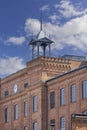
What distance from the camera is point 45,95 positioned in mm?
69812

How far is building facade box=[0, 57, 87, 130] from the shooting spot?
209ft

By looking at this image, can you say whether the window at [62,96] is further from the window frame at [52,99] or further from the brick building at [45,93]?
the window frame at [52,99]

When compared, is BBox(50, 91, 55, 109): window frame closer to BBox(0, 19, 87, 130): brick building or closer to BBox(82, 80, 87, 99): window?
BBox(0, 19, 87, 130): brick building

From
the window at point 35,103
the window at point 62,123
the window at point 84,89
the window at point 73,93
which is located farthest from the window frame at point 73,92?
the window at point 35,103

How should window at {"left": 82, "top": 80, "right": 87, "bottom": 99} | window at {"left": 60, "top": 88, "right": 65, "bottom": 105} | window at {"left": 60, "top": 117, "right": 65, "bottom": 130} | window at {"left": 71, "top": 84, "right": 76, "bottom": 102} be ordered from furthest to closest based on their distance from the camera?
window at {"left": 60, "top": 88, "right": 65, "bottom": 105}, window at {"left": 60, "top": 117, "right": 65, "bottom": 130}, window at {"left": 71, "top": 84, "right": 76, "bottom": 102}, window at {"left": 82, "top": 80, "right": 87, "bottom": 99}

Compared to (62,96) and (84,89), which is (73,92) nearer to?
(84,89)

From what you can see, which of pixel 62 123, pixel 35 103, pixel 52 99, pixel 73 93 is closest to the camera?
pixel 73 93

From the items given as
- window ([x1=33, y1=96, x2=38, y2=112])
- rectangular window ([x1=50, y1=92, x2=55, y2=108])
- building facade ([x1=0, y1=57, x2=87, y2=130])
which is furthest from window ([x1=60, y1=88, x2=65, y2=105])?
window ([x1=33, y1=96, x2=38, y2=112])

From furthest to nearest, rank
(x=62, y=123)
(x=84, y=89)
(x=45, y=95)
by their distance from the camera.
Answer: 1. (x=45, y=95)
2. (x=62, y=123)
3. (x=84, y=89)

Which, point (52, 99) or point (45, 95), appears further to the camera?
point (45, 95)

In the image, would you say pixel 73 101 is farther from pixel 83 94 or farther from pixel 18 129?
pixel 18 129

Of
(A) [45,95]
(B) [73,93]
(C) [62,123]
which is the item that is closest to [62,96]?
(B) [73,93]

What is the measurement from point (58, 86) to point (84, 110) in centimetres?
707

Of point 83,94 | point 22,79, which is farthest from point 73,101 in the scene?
point 22,79
